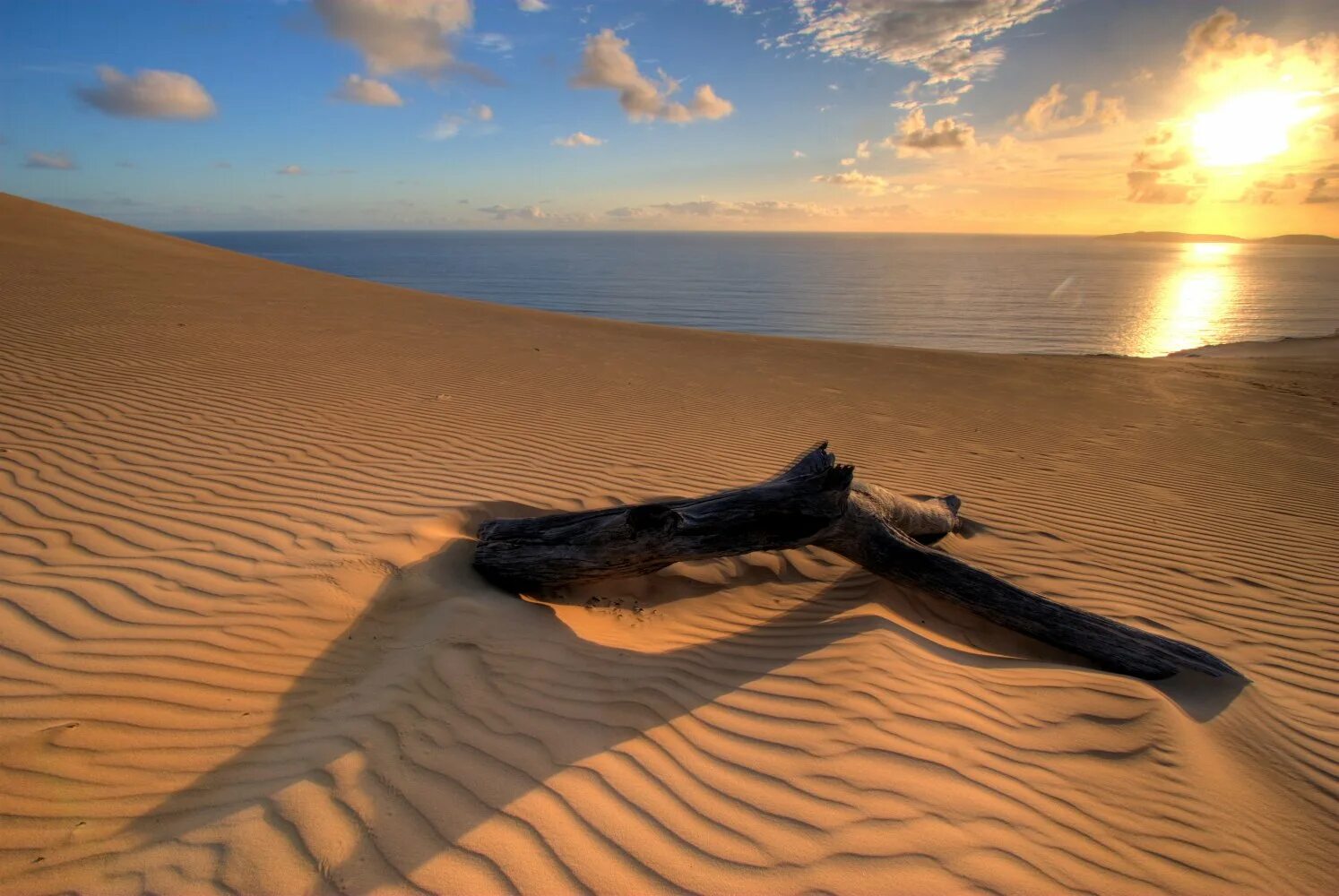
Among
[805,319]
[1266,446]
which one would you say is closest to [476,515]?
[1266,446]

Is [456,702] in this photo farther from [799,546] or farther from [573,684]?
[799,546]

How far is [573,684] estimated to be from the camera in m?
2.69

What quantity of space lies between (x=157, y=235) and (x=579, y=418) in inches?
1006

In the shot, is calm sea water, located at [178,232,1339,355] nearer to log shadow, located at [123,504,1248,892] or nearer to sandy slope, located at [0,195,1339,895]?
sandy slope, located at [0,195,1339,895]

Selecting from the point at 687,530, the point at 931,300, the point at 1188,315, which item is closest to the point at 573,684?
the point at 687,530

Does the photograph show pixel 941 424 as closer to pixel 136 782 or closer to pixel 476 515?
pixel 476 515

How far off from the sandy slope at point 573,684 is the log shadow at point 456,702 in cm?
1

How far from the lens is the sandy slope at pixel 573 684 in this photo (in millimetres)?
1928

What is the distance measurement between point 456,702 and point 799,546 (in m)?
1.83

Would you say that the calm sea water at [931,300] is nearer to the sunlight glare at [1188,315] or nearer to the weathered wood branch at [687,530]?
Answer: the sunlight glare at [1188,315]

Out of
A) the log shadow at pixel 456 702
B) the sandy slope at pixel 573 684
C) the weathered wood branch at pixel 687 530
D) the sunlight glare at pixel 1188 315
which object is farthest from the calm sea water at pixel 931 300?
the log shadow at pixel 456 702

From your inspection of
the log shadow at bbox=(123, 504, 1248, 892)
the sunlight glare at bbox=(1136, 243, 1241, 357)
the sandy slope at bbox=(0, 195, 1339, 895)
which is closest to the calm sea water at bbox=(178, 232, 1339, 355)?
the sunlight glare at bbox=(1136, 243, 1241, 357)

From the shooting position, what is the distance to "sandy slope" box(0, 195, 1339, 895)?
6.32ft

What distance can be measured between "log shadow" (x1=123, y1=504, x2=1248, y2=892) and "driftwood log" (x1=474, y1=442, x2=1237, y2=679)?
180 mm
